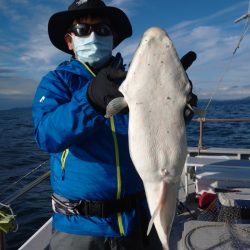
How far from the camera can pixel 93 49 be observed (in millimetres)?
3248

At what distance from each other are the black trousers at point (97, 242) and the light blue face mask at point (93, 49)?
157 cm

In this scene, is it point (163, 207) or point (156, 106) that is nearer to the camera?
point (156, 106)

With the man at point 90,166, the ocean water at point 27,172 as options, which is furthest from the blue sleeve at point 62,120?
the ocean water at point 27,172

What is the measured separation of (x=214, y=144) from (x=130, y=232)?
18.5 metres

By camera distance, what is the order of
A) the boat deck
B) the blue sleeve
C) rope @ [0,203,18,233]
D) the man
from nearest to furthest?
the blue sleeve < the man < rope @ [0,203,18,233] < the boat deck

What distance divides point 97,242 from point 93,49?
5.61 feet

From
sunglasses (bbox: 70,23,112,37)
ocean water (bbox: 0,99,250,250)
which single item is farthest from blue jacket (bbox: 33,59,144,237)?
ocean water (bbox: 0,99,250,250)

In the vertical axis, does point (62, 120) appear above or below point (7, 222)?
above

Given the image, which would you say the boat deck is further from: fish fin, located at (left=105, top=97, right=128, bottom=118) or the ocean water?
fish fin, located at (left=105, top=97, right=128, bottom=118)

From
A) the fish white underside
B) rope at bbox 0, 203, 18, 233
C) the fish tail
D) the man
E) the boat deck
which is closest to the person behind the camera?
the fish white underside

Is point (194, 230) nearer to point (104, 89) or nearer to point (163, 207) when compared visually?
point (163, 207)

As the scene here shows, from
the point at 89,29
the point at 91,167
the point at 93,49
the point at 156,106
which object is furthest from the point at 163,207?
the point at 89,29

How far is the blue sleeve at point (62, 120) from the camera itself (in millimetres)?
2447

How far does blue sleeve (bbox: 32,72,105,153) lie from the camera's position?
2.45 metres
